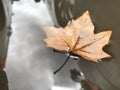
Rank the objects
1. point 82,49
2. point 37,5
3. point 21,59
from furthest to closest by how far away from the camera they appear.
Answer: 1. point 37,5
2. point 21,59
3. point 82,49

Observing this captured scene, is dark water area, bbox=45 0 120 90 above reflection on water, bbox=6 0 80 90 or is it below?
above

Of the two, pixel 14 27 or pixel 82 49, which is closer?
pixel 82 49

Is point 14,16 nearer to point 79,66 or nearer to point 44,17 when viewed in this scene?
point 44,17

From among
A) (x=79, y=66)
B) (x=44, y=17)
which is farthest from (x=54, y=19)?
(x=79, y=66)
